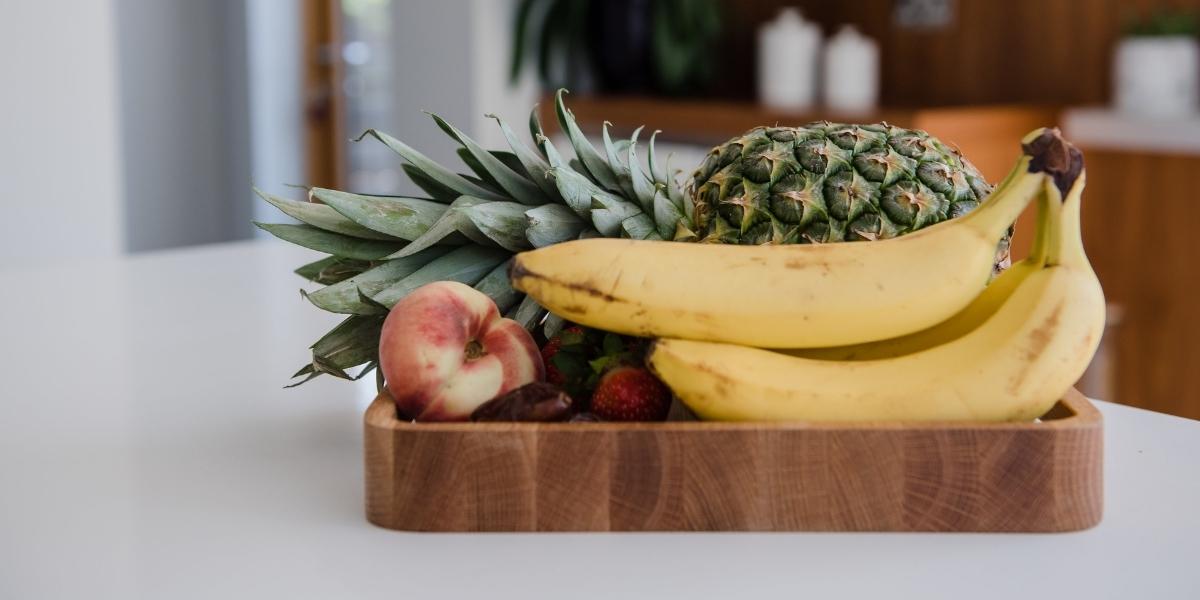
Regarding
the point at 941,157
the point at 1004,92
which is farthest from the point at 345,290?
the point at 1004,92

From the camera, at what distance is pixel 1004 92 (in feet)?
12.1

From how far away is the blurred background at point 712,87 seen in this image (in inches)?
119

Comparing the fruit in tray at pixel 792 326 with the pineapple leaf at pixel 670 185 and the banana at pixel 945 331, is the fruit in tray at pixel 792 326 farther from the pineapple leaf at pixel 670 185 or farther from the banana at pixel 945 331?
the pineapple leaf at pixel 670 185

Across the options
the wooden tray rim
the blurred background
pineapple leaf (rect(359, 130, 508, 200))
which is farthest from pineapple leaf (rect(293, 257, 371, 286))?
the blurred background

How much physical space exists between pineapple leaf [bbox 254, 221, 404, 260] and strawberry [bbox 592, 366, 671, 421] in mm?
292

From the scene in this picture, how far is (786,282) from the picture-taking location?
864 mm

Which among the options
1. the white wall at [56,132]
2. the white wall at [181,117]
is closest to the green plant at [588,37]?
the white wall at [56,132]

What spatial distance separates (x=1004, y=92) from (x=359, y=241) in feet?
9.94

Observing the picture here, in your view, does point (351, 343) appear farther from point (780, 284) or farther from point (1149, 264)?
point (1149, 264)

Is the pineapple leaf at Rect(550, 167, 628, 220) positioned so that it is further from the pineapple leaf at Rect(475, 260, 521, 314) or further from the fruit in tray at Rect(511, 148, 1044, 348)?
the fruit in tray at Rect(511, 148, 1044, 348)

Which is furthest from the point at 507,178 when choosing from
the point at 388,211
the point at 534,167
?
the point at 388,211

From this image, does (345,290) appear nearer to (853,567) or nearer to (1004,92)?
(853,567)

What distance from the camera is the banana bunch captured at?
84 cm

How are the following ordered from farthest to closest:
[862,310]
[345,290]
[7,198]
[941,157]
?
[7,198], [941,157], [345,290], [862,310]
